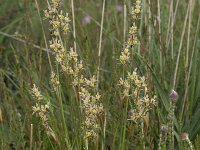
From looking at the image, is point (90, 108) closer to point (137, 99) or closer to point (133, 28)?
point (137, 99)

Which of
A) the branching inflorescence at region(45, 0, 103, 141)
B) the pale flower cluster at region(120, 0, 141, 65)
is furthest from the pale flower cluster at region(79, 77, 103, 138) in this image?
the pale flower cluster at region(120, 0, 141, 65)

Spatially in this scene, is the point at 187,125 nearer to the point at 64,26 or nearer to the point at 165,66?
the point at 165,66

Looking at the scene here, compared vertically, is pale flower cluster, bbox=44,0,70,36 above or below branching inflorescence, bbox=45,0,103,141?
above

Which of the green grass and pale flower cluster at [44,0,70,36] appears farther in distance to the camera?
the green grass

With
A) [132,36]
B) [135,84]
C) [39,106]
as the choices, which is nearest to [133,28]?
[132,36]

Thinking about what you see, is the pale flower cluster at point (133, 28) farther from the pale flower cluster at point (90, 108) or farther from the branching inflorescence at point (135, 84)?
the pale flower cluster at point (90, 108)

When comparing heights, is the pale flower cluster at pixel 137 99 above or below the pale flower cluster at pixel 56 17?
below

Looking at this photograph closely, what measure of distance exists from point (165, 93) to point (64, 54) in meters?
0.78

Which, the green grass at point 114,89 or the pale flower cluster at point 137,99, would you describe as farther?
the green grass at point 114,89

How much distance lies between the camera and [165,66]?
7.83ft

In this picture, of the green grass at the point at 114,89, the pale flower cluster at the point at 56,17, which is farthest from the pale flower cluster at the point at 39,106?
the pale flower cluster at the point at 56,17

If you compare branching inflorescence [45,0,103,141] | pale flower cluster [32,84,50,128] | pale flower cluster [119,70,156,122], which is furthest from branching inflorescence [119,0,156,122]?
pale flower cluster [32,84,50,128]

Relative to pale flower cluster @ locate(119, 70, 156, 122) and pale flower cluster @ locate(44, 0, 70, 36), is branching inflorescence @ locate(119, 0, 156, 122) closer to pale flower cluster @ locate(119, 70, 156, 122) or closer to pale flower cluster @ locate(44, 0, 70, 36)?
pale flower cluster @ locate(119, 70, 156, 122)

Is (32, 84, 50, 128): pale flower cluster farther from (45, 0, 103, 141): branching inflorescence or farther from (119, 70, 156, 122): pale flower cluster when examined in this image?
(119, 70, 156, 122): pale flower cluster
